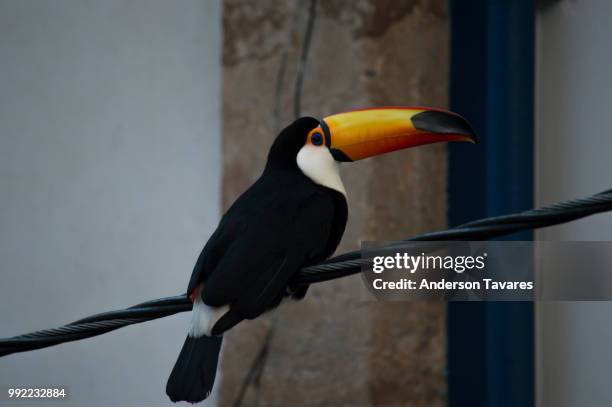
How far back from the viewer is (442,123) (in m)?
2.14

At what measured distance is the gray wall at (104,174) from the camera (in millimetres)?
3137

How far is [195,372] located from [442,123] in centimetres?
81

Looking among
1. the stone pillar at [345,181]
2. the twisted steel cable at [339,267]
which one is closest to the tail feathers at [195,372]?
the twisted steel cable at [339,267]

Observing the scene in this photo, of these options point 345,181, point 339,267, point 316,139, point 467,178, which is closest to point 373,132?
point 316,139

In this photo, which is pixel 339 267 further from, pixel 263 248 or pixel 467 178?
pixel 467 178

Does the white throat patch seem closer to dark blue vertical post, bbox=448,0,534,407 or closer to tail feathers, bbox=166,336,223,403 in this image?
tail feathers, bbox=166,336,223,403

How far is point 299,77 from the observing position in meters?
2.94

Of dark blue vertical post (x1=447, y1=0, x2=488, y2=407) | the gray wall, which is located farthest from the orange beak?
the gray wall

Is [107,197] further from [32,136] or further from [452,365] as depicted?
[452,365]

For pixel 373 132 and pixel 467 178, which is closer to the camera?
pixel 373 132

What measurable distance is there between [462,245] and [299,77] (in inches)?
50.1

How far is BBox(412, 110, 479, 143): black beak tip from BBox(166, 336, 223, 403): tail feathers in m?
→ 0.72


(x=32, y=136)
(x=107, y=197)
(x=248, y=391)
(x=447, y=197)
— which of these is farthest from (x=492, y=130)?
(x=32, y=136)

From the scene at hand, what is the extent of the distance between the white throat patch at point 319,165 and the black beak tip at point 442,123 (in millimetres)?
217
